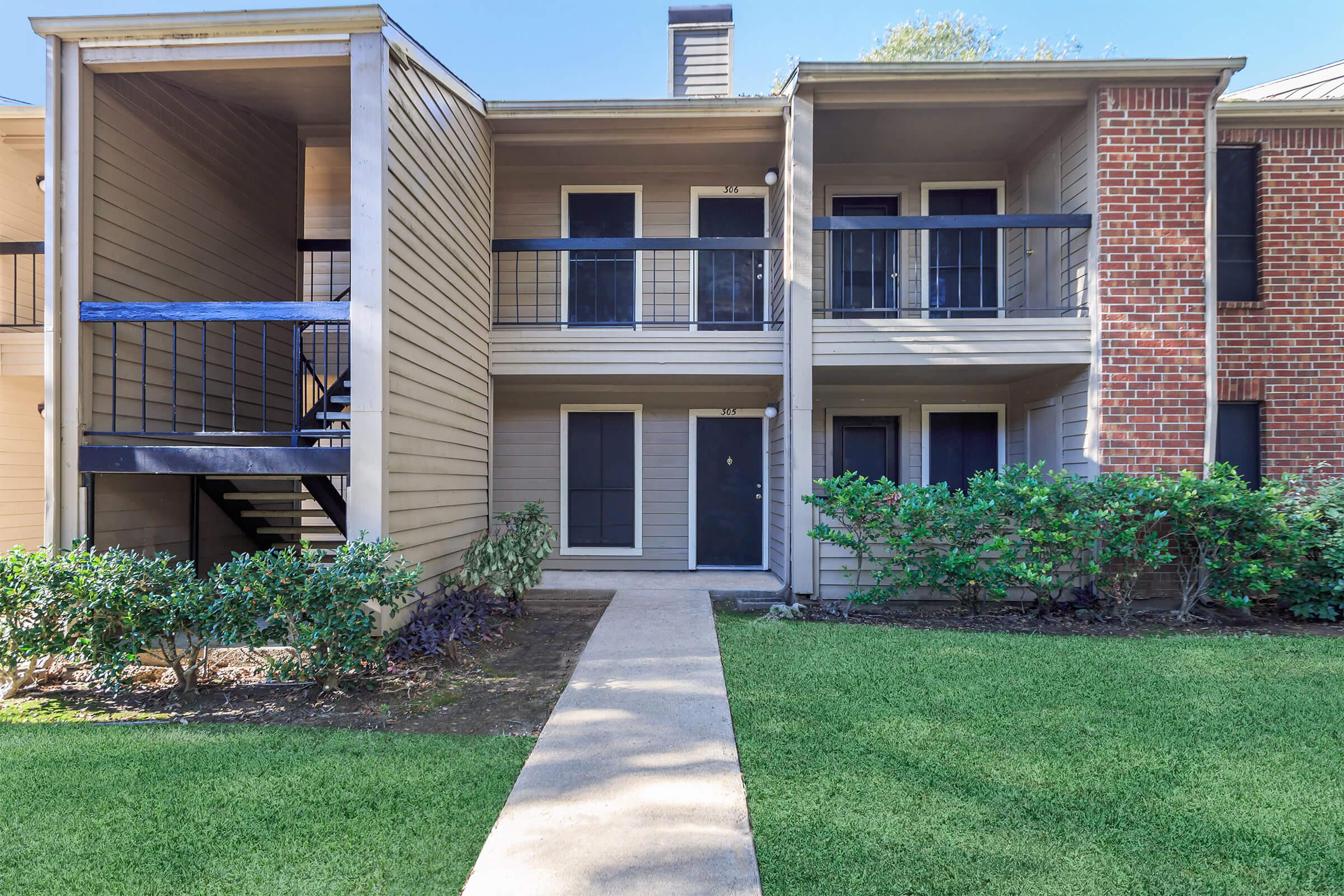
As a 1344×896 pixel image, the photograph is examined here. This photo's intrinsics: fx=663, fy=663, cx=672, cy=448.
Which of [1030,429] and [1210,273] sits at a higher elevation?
[1210,273]

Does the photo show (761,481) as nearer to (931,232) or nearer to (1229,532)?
(931,232)

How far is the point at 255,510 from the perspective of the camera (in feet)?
20.3

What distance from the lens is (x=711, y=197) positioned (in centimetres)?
774

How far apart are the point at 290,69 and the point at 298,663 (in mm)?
4290

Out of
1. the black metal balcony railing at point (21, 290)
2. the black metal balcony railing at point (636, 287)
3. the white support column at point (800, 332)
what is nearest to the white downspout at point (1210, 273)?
the white support column at point (800, 332)

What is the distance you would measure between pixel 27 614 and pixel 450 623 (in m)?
2.33

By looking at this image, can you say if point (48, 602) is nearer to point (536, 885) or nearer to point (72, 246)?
point (72, 246)

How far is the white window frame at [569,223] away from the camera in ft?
25.0

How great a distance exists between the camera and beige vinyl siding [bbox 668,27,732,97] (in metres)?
8.02

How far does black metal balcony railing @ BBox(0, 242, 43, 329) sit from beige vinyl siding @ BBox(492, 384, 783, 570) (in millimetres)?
4547

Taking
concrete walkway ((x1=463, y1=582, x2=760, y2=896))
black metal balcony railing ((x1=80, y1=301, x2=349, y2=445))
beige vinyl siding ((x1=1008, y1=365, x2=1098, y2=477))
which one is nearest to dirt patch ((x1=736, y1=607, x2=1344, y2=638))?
beige vinyl siding ((x1=1008, y1=365, x2=1098, y2=477))

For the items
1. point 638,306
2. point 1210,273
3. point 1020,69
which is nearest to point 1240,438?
point 1210,273

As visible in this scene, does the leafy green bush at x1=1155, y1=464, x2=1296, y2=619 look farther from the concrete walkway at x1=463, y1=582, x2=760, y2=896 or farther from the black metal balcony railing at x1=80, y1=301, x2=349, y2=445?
the black metal balcony railing at x1=80, y1=301, x2=349, y2=445

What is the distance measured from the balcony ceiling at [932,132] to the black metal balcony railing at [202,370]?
17.0 ft
